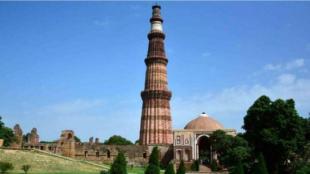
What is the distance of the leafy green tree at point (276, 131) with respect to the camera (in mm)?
33344

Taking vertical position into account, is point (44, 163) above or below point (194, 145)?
below

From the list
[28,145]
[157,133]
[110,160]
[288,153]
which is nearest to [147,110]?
[157,133]

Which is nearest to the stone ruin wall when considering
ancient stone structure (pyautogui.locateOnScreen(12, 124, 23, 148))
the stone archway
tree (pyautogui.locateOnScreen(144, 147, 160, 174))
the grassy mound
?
ancient stone structure (pyautogui.locateOnScreen(12, 124, 23, 148))

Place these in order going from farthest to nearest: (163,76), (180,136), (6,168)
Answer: (163,76), (180,136), (6,168)

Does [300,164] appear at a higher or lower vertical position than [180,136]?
lower

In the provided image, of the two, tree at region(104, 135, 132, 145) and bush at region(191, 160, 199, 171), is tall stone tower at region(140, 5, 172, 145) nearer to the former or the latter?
bush at region(191, 160, 199, 171)

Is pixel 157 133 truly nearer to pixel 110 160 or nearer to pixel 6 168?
pixel 110 160

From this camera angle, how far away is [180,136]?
53469mm

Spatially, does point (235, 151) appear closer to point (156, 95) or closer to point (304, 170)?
point (304, 170)

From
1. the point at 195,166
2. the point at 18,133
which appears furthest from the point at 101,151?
the point at 195,166

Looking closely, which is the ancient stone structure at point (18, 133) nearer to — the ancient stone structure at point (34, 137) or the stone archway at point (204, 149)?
the ancient stone structure at point (34, 137)

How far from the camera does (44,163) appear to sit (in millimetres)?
37844

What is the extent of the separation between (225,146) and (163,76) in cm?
2197

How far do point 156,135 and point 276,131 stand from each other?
2388 cm
